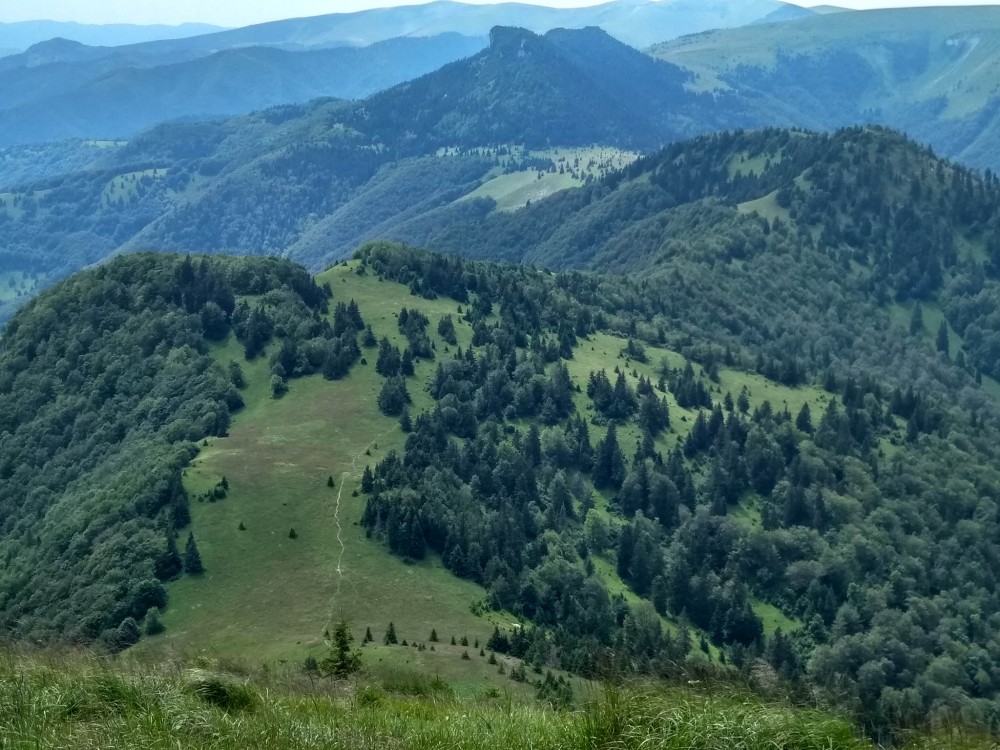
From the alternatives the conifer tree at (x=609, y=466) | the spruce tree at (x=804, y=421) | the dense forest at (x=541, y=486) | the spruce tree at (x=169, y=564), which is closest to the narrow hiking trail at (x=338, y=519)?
the dense forest at (x=541, y=486)

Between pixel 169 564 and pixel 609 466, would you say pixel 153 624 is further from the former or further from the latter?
pixel 609 466

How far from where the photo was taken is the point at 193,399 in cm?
15450

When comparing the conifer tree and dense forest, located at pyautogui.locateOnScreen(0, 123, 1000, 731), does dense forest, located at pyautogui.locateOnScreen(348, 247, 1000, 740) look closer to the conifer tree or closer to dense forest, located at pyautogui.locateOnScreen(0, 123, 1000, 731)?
the conifer tree

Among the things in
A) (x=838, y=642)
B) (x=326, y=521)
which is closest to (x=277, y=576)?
(x=326, y=521)

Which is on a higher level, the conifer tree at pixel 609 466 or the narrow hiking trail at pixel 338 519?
the narrow hiking trail at pixel 338 519

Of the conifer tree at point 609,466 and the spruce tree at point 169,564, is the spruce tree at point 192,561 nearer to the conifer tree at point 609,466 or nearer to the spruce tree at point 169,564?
the spruce tree at point 169,564

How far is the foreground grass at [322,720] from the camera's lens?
1842 centimetres

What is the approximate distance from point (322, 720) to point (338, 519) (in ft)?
321

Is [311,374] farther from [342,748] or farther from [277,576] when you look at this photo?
[342,748]

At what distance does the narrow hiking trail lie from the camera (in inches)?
3797

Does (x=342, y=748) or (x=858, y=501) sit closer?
(x=342, y=748)

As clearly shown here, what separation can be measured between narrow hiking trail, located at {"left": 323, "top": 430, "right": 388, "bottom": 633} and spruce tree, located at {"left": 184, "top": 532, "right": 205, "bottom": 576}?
14850mm

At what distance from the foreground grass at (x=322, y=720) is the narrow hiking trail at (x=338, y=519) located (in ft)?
206

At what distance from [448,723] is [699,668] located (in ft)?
18.2
